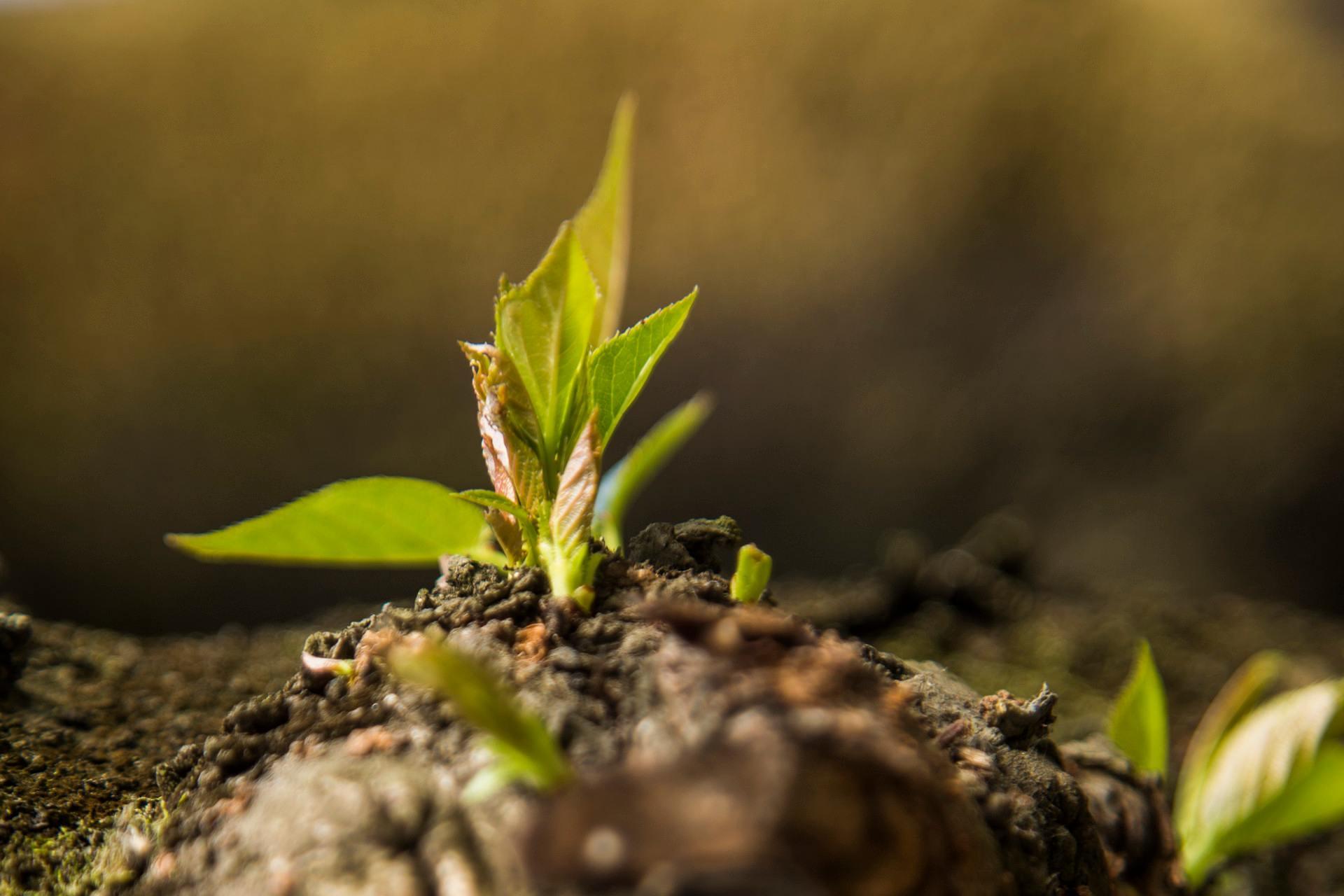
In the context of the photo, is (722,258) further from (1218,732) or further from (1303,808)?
(1303,808)

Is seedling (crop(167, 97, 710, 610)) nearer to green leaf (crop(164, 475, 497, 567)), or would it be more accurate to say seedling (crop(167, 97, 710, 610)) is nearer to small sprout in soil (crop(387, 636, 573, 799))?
green leaf (crop(164, 475, 497, 567))

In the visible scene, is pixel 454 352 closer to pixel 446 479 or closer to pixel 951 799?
pixel 446 479

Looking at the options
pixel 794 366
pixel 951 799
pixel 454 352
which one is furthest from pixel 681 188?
pixel 951 799

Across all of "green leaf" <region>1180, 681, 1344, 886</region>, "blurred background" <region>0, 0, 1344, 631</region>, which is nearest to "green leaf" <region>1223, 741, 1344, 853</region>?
"green leaf" <region>1180, 681, 1344, 886</region>

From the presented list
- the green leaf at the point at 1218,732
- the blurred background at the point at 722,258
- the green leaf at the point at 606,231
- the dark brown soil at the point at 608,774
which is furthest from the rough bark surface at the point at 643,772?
the blurred background at the point at 722,258

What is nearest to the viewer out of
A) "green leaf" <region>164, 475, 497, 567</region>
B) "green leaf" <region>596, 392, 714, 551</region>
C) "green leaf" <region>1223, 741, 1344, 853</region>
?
"green leaf" <region>164, 475, 497, 567</region>

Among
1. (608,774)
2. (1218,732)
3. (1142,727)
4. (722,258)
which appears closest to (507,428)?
(608,774)
